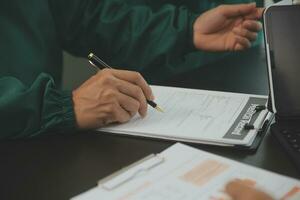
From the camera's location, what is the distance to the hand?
825 mm

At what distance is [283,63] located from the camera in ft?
2.60

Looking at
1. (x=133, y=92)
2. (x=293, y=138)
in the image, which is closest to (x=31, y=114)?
(x=133, y=92)

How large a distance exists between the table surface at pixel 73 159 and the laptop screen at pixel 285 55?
70mm

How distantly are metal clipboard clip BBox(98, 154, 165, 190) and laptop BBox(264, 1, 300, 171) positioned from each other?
0.22 m

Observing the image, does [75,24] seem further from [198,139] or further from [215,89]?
[198,139]

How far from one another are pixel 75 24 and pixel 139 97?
541mm

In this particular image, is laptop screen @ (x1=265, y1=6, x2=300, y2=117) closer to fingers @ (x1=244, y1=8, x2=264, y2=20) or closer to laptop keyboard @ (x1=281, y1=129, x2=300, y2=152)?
laptop keyboard @ (x1=281, y1=129, x2=300, y2=152)

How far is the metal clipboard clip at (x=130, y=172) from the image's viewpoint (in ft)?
2.03

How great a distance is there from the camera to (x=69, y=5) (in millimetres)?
1263

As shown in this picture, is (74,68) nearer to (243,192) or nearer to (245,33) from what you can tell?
(245,33)

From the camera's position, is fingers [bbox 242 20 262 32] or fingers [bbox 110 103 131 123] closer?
fingers [bbox 110 103 131 123]

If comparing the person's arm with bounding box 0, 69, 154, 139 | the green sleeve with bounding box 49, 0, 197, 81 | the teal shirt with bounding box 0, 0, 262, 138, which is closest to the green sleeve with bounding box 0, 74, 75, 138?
the person's arm with bounding box 0, 69, 154, 139

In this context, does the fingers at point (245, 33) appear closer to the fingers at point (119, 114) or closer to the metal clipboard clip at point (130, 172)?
the fingers at point (119, 114)

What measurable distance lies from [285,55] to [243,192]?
38 centimetres
